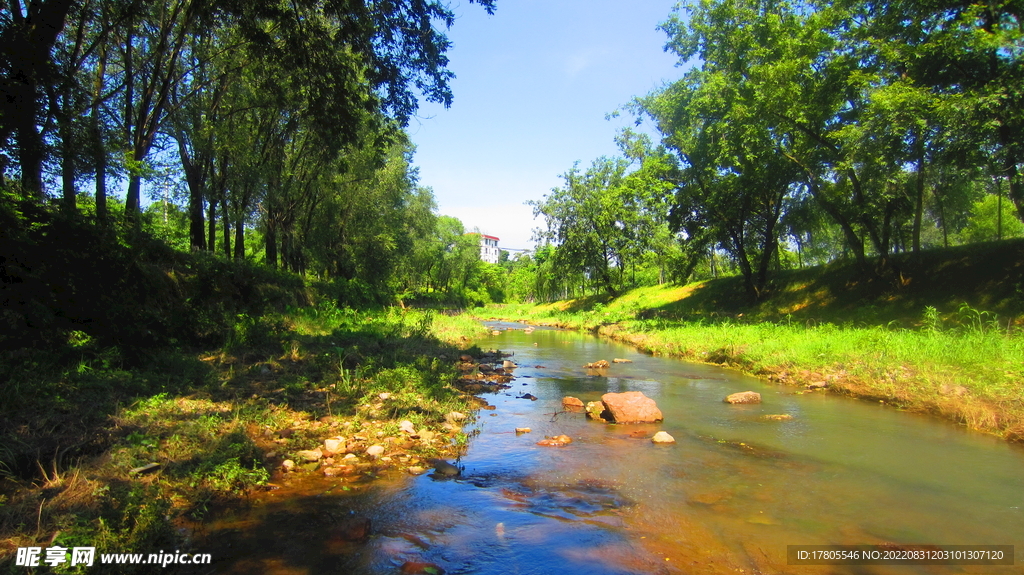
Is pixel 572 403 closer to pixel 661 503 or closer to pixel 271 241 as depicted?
pixel 661 503

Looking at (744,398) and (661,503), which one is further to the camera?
(744,398)

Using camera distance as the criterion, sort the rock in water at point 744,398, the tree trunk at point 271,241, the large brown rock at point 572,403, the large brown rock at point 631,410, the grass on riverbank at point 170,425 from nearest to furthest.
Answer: the grass on riverbank at point 170,425
the large brown rock at point 631,410
the large brown rock at point 572,403
the rock in water at point 744,398
the tree trunk at point 271,241

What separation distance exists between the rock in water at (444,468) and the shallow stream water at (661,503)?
7.7 inches

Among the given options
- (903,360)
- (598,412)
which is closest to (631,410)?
(598,412)

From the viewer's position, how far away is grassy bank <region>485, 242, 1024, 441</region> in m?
10.6

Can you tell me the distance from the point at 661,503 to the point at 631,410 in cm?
398

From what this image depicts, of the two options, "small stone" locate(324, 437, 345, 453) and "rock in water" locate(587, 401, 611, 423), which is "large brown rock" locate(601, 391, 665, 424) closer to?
"rock in water" locate(587, 401, 611, 423)

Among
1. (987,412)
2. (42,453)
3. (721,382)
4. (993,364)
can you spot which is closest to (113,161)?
(42,453)

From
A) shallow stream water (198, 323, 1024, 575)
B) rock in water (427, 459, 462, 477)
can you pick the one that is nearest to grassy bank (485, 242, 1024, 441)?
shallow stream water (198, 323, 1024, 575)

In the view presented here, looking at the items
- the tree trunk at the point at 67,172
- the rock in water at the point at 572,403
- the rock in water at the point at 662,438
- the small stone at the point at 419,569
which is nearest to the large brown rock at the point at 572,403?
the rock in water at the point at 572,403

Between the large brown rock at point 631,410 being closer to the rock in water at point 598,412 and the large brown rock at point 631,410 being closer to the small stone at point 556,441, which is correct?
the rock in water at point 598,412

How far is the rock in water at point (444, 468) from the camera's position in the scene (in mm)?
7262

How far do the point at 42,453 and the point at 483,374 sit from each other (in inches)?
420

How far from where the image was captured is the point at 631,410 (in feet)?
33.8
